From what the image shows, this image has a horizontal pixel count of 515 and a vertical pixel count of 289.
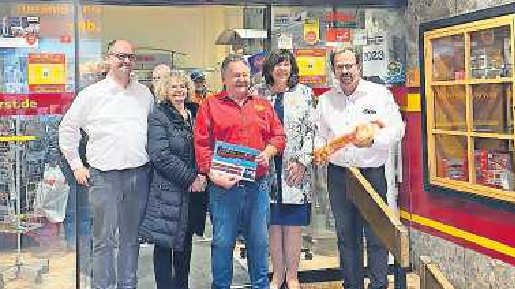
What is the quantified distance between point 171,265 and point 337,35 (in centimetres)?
226

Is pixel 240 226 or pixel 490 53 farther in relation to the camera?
pixel 490 53

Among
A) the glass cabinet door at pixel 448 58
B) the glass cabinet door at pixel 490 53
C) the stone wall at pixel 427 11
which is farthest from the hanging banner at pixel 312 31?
the glass cabinet door at pixel 490 53

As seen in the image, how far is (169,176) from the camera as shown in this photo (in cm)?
364

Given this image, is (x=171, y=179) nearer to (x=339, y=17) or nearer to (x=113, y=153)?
(x=113, y=153)

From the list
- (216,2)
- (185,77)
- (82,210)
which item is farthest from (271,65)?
(82,210)

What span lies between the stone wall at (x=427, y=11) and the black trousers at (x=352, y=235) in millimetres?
1269

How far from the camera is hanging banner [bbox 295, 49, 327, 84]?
16.1 ft

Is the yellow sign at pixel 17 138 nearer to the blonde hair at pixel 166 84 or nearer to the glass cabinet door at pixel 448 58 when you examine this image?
the blonde hair at pixel 166 84

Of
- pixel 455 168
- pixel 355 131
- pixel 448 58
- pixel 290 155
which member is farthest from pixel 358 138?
pixel 448 58

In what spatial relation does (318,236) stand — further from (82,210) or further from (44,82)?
(44,82)

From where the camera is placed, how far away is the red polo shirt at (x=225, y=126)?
3.49 metres

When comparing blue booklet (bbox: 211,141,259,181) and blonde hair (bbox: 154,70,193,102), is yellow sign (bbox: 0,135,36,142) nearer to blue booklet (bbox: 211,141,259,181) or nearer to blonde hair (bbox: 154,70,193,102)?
blonde hair (bbox: 154,70,193,102)

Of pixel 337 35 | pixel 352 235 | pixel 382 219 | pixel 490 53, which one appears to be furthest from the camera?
pixel 337 35

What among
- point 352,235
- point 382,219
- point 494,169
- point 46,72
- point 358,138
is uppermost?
point 46,72
